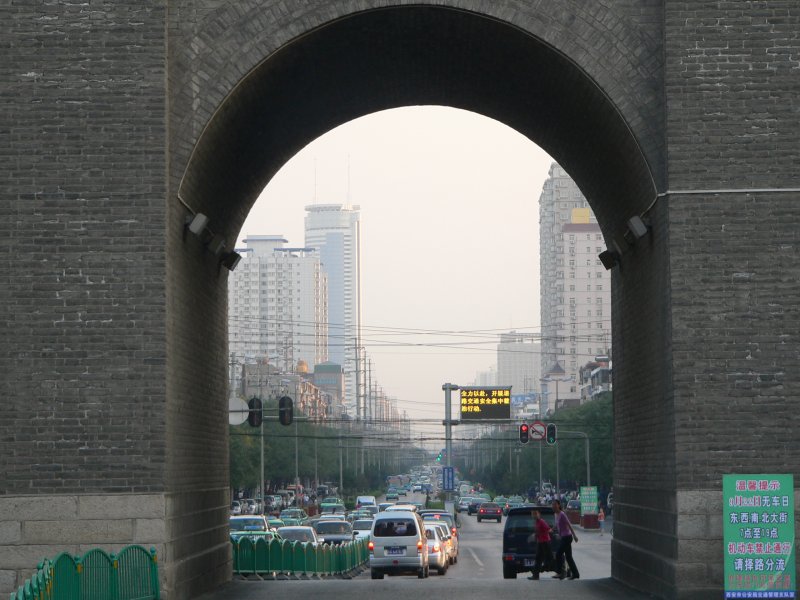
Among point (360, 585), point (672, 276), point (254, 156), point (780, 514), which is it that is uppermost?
point (254, 156)

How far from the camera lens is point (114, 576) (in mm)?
16016

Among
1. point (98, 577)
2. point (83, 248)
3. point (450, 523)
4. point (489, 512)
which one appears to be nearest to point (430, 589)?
point (98, 577)

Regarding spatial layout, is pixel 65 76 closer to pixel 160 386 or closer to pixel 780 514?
pixel 160 386

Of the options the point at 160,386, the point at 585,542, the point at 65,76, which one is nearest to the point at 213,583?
the point at 160,386

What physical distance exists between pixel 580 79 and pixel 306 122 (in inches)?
226

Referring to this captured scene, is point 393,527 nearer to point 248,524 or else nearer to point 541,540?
point 541,540

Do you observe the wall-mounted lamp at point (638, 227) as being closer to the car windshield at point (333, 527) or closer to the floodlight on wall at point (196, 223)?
the floodlight on wall at point (196, 223)

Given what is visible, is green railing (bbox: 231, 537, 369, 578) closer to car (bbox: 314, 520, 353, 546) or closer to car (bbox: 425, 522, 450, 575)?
car (bbox: 425, 522, 450, 575)

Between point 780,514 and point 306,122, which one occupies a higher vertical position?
point 306,122

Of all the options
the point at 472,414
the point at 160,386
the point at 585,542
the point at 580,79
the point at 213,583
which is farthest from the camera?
the point at 585,542

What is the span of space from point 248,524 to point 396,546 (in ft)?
31.7

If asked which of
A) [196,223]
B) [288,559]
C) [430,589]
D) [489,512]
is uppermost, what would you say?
[196,223]

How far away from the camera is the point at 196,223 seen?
19.6m

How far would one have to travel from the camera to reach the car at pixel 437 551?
38031 millimetres
